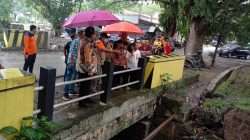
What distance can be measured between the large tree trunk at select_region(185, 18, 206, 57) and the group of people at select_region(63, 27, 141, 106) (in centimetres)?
1052

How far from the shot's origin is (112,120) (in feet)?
23.4

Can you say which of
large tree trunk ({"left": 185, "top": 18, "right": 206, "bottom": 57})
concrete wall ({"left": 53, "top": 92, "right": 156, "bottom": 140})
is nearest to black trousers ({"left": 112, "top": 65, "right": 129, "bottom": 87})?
concrete wall ({"left": 53, "top": 92, "right": 156, "bottom": 140})

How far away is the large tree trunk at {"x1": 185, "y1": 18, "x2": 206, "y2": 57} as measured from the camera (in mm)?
18234

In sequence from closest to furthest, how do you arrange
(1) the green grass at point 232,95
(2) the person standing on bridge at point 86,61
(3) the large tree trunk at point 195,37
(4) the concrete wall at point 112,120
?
(4) the concrete wall at point 112,120
(2) the person standing on bridge at point 86,61
(1) the green grass at point 232,95
(3) the large tree trunk at point 195,37

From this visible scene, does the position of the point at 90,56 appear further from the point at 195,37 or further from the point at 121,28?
the point at 195,37

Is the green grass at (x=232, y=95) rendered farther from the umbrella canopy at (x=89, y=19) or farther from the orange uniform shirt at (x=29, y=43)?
the orange uniform shirt at (x=29, y=43)

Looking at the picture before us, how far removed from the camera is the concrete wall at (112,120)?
5.83 meters

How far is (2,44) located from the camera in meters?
17.3

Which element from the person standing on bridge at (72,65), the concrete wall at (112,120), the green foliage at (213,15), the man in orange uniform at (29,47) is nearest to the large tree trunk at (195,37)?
the green foliage at (213,15)

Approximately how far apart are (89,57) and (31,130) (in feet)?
7.56

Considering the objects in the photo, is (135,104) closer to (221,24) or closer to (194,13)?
(194,13)

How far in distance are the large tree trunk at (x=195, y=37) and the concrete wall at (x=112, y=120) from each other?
9707mm

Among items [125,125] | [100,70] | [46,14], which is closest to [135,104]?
[125,125]

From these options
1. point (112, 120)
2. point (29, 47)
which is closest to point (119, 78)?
point (112, 120)
